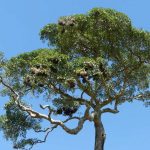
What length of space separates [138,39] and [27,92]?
8.71 m

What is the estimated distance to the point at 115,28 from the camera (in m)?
34.4

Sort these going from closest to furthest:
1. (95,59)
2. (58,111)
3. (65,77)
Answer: (65,77) → (95,59) → (58,111)

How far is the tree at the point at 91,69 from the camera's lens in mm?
32844

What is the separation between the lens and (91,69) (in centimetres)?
3194

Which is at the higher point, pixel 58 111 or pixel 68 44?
pixel 68 44

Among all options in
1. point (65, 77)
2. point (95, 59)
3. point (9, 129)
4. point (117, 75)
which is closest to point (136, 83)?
point (117, 75)

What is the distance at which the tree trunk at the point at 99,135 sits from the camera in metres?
33.7

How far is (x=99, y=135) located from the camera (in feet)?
112

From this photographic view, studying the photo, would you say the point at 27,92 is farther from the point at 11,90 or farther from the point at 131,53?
the point at 131,53

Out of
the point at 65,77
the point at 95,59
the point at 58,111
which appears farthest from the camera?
the point at 58,111

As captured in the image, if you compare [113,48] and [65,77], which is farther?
[113,48]

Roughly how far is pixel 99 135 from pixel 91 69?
5022mm

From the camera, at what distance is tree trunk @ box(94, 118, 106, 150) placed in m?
33.7

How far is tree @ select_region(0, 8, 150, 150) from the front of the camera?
3284 centimetres
